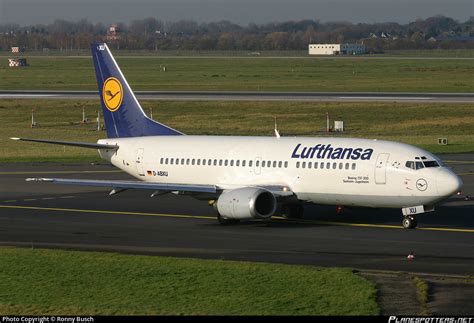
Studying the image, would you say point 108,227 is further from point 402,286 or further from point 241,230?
point 402,286

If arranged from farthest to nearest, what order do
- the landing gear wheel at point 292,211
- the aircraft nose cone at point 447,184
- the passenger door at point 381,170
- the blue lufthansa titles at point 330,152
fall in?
the landing gear wheel at point 292,211, the blue lufthansa titles at point 330,152, the passenger door at point 381,170, the aircraft nose cone at point 447,184

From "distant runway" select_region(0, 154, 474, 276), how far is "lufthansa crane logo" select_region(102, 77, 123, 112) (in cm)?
508

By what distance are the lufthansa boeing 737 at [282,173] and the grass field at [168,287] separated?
8872 mm

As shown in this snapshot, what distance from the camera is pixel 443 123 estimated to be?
97.1 meters

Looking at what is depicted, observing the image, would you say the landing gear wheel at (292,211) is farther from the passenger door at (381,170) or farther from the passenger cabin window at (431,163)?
the passenger cabin window at (431,163)

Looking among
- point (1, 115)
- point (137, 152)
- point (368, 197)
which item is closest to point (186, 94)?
point (1, 115)

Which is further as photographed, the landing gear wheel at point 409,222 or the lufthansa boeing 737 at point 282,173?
the landing gear wheel at point 409,222

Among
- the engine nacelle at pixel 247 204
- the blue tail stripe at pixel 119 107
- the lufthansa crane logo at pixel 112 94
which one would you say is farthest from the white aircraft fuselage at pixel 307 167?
the lufthansa crane logo at pixel 112 94

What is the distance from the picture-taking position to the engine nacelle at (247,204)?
44.1m

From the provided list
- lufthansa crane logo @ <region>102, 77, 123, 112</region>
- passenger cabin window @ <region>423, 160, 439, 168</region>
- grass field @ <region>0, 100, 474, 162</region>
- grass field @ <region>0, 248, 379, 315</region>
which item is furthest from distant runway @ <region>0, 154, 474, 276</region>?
grass field @ <region>0, 100, 474, 162</region>

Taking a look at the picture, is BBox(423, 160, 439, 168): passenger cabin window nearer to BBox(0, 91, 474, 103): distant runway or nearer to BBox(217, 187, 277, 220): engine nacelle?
BBox(217, 187, 277, 220): engine nacelle

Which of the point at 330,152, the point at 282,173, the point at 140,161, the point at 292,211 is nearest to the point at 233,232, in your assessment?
the point at 282,173

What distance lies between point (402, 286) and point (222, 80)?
137311 millimetres

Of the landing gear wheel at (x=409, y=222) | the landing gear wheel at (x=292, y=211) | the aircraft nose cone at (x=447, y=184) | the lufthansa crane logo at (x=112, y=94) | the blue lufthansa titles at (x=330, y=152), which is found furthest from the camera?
the lufthansa crane logo at (x=112, y=94)
